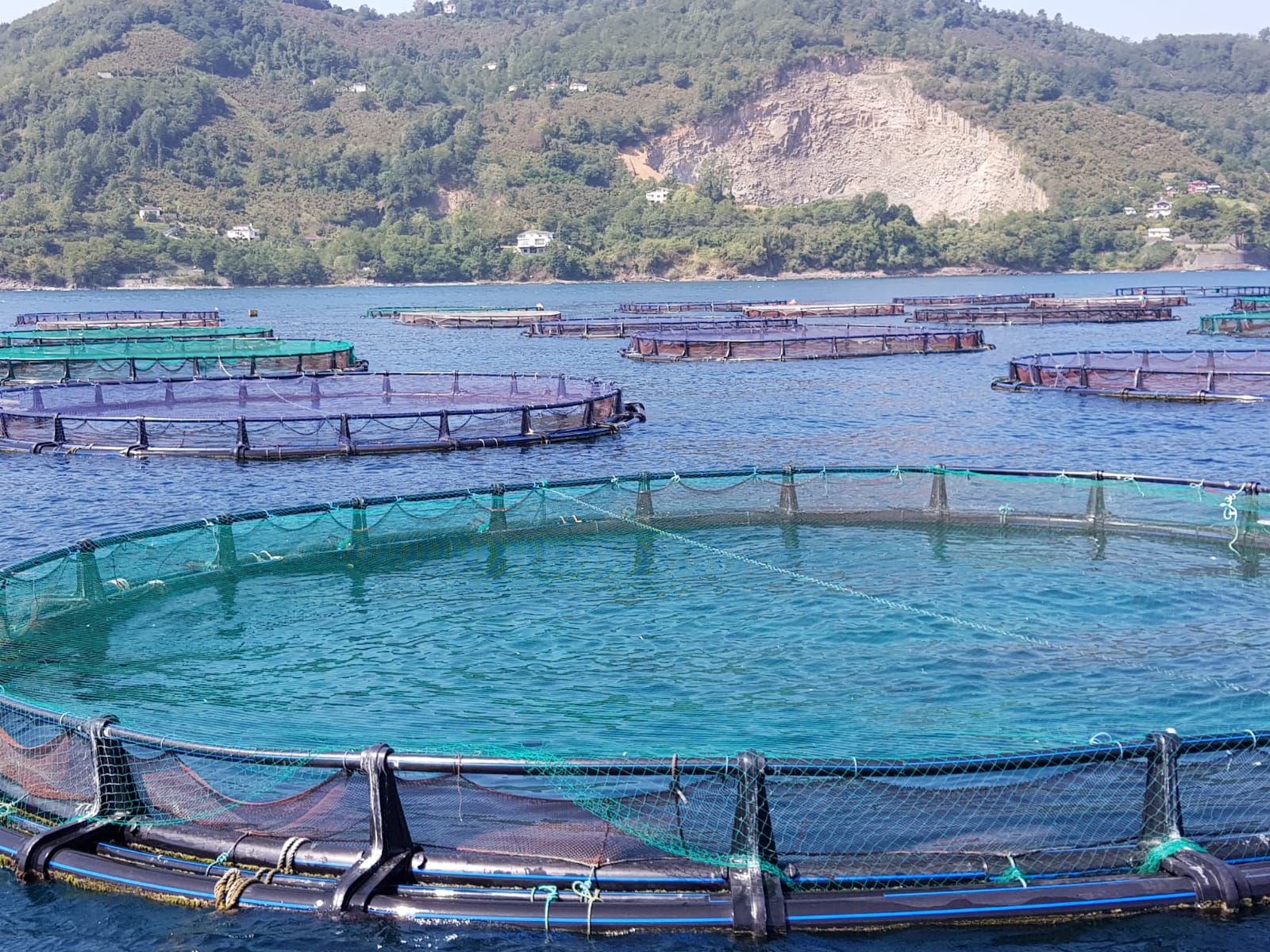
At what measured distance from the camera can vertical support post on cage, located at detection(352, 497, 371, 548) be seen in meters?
24.2

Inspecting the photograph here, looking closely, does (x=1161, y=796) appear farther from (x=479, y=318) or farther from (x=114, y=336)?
(x=479, y=318)

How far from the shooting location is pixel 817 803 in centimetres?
1233

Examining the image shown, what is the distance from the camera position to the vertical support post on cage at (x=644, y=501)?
1034 inches

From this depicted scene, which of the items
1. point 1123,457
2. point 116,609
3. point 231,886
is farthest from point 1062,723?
point 1123,457

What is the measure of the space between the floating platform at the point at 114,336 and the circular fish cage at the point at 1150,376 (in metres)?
42.0

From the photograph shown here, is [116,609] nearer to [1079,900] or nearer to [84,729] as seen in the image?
[84,729]

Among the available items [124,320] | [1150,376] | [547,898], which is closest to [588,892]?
Answer: [547,898]

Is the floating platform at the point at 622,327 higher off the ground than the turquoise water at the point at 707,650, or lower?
higher

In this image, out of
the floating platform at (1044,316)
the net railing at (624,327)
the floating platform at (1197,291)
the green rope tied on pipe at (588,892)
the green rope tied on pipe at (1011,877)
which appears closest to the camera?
the green rope tied on pipe at (588,892)

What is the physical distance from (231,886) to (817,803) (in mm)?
5288

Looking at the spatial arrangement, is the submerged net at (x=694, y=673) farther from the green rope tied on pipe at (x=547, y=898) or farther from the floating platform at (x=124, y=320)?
the floating platform at (x=124, y=320)

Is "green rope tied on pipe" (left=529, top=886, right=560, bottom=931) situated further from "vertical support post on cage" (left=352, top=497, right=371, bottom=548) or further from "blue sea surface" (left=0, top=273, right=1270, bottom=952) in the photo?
"vertical support post on cage" (left=352, top=497, right=371, bottom=548)

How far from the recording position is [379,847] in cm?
1127

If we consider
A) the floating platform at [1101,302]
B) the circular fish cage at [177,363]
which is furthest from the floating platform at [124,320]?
the floating platform at [1101,302]
